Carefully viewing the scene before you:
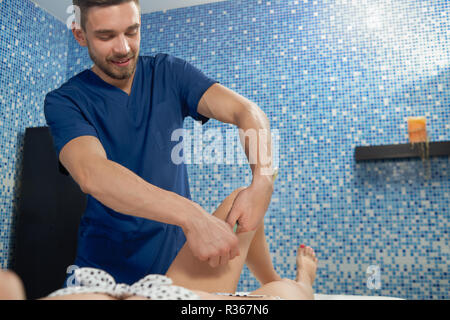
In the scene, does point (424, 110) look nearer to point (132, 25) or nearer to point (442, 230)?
point (442, 230)

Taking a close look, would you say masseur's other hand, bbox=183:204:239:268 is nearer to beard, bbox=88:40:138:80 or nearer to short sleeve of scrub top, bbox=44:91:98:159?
short sleeve of scrub top, bbox=44:91:98:159

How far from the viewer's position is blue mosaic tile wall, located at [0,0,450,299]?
2574 millimetres

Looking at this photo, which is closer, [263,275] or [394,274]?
[263,275]

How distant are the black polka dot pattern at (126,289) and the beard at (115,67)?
605 mm

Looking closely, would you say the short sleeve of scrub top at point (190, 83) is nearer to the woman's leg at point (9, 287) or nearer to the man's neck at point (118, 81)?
the man's neck at point (118, 81)

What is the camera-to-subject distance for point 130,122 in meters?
1.07

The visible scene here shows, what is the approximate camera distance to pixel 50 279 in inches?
108

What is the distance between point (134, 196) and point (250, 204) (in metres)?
0.22

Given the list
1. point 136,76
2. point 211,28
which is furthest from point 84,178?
point 211,28

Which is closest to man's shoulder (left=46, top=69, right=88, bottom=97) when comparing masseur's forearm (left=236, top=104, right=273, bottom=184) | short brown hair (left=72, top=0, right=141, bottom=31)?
short brown hair (left=72, top=0, right=141, bottom=31)

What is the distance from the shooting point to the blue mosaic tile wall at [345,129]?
2574mm

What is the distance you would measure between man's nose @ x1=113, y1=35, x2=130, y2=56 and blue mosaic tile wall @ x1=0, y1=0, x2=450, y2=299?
2024 millimetres

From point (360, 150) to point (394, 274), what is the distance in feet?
2.77
